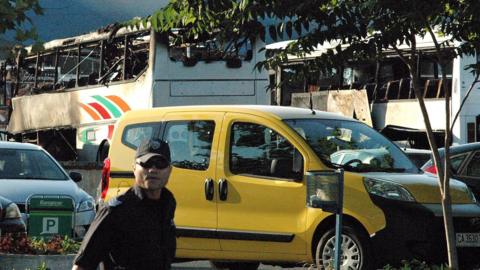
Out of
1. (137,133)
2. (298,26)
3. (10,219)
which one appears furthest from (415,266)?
(10,219)

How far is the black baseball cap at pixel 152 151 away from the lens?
196 inches

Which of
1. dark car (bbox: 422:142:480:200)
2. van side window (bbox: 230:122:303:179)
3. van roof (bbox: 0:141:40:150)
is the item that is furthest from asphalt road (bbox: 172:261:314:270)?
van roof (bbox: 0:141:40:150)

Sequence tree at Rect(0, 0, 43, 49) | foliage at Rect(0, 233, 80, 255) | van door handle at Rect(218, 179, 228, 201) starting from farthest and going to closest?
van door handle at Rect(218, 179, 228, 201) < foliage at Rect(0, 233, 80, 255) < tree at Rect(0, 0, 43, 49)

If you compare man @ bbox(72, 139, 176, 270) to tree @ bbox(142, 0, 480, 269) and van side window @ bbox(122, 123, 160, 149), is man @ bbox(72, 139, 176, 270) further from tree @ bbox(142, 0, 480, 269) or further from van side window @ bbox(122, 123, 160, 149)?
van side window @ bbox(122, 123, 160, 149)

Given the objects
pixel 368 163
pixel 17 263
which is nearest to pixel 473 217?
pixel 368 163

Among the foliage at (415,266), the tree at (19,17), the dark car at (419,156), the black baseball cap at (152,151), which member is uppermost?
the tree at (19,17)

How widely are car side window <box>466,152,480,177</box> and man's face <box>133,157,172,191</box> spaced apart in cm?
987

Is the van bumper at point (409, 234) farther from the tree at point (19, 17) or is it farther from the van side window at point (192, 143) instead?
the tree at point (19, 17)

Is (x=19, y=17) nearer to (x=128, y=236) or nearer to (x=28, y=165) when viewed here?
(x=128, y=236)

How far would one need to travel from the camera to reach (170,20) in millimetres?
9156

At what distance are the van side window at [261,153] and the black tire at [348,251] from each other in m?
0.74

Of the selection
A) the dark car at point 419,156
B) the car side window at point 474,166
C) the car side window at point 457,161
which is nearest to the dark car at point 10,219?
the car side window at point 457,161

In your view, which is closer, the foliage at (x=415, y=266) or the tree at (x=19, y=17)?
the tree at (x=19, y=17)

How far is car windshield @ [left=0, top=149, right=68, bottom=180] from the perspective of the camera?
15039mm
